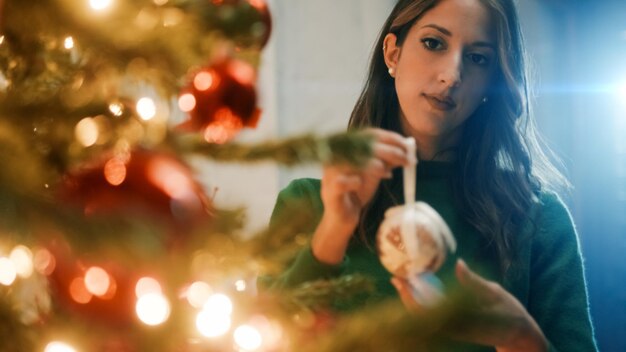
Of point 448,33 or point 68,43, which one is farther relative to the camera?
point 448,33

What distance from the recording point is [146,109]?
1.59 ft

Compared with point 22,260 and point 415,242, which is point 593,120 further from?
point 22,260

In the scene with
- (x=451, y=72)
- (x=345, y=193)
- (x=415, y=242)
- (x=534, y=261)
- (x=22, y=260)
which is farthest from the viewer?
(x=534, y=261)

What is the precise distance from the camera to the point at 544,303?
1021 millimetres

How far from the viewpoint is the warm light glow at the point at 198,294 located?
1.55 ft

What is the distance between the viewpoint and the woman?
0.97 metres

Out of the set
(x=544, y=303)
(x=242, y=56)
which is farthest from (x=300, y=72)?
(x=242, y=56)

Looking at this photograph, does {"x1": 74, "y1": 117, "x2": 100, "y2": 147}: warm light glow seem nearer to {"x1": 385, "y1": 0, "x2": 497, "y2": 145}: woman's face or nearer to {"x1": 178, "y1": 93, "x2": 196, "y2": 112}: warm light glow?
{"x1": 178, "y1": 93, "x2": 196, "y2": 112}: warm light glow

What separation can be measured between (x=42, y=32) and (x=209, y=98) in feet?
0.40

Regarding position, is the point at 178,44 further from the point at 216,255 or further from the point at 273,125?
the point at 273,125

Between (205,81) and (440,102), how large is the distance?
0.56 m

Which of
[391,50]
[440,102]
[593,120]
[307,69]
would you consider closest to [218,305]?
[440,102]

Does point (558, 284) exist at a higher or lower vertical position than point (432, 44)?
lower

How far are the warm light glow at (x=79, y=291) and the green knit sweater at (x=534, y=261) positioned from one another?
581mm
